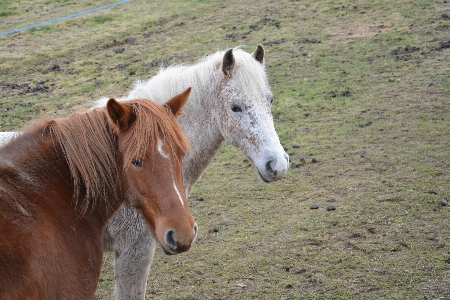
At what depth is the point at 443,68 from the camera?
8.46 metres

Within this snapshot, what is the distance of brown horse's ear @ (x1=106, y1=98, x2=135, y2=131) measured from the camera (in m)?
2.56

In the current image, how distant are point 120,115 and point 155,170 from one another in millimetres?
356

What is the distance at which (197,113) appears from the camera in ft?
13.2

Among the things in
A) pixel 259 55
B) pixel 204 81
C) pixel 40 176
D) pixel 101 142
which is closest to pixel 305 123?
pixel 259 55

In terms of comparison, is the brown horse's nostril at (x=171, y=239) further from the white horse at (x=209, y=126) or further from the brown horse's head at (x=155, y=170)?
→ the white horse at (x=209, y=126)

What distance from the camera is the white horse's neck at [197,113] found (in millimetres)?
4004

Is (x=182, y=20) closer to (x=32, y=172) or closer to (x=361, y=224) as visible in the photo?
(x=361, y=224)

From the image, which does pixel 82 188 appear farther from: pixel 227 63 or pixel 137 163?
pixel 227 63

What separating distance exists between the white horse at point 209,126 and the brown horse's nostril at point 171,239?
1115mm

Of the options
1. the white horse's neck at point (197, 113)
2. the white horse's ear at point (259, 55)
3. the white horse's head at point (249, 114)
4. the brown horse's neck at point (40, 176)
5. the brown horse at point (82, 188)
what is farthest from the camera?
the white horse's ear at point (259, 55)

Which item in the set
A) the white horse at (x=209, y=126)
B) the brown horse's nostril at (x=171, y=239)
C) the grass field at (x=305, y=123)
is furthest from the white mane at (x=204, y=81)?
the grass field at (x=305, y=123)

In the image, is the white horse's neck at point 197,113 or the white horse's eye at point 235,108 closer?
the white horse's eye at point 235,108

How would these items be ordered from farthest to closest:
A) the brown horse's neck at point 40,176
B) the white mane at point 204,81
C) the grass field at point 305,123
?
the grass field at point 305,123
the white mane at point 204,81
the brown horse's neck at point 40,176

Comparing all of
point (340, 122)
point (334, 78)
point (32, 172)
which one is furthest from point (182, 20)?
point (32, 172)
